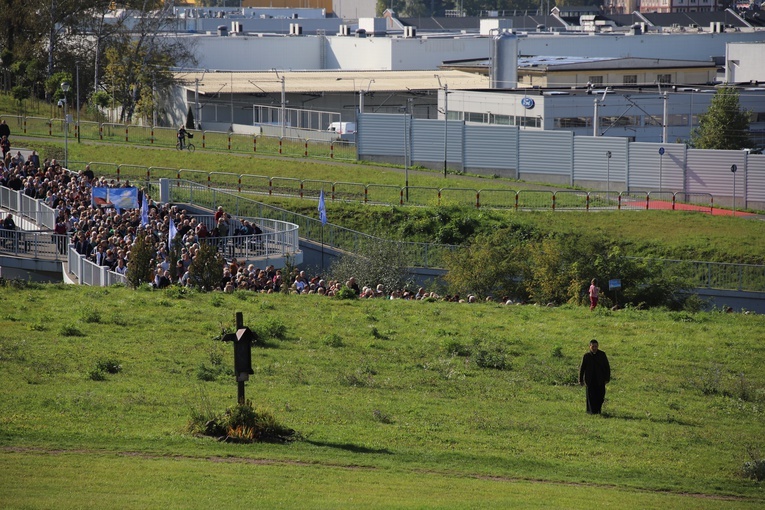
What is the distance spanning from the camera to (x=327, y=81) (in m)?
80.7

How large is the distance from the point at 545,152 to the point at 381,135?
344 inches

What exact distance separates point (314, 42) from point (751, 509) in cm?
8990

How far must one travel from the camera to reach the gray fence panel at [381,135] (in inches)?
2237

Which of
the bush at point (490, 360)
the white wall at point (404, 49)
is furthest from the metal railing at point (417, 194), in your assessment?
the white wall at point (404, 49)

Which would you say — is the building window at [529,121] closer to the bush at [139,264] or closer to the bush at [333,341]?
the bush at [139,264]

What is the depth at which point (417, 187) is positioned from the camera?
45.4m

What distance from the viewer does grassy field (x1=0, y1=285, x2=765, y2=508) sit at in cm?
1317

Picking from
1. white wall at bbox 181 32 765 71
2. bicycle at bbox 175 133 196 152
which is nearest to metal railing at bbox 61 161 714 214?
bicycle at bbox 175 133 196 152

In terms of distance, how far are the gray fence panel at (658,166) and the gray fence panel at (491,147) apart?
232 inches

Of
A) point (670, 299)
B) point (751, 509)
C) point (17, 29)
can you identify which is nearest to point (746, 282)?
point (670, 299)

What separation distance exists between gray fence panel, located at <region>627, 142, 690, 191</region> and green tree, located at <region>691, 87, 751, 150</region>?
37.1ft

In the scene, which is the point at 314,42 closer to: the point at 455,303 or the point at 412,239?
the point at 412,239

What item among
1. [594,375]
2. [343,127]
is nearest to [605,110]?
[343,127]

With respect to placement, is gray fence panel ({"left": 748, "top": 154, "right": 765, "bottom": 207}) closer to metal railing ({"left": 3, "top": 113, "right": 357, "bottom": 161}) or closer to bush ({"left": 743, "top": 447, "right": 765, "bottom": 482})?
metal railing ({"left": 3, "top": 113, "right": 357, "bottom": 161})
